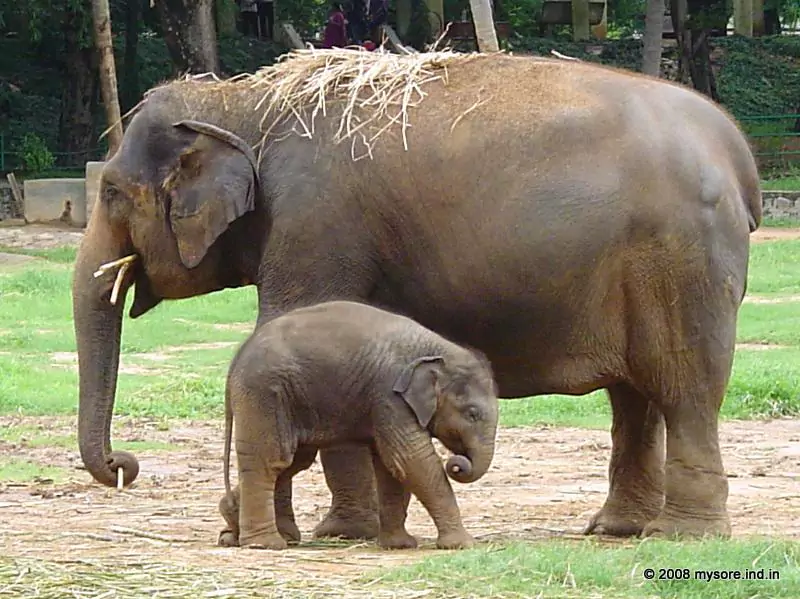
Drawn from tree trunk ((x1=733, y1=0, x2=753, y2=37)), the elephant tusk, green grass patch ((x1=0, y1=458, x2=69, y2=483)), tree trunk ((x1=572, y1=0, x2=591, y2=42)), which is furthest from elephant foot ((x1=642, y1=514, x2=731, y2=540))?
tree trunk ((x1=733, y1=0, x2=753, y2=37))

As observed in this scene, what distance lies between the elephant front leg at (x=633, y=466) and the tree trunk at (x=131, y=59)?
2174 cm

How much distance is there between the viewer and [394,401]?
6.70 m

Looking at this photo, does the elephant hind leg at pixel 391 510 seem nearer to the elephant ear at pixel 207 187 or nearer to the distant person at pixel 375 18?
the elephant ear at pixel 207 187

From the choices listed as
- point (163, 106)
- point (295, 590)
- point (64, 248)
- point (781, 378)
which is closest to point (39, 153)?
point (64, 248)

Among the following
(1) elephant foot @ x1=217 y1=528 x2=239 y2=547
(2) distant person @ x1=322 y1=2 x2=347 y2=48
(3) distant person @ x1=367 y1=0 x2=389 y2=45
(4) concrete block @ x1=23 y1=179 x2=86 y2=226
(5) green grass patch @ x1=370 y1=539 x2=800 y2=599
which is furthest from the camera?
(3) distant person @ x1=367 y1=0 x2=389 y2=45

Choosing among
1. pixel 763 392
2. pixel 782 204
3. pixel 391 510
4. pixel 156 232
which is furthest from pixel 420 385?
pixel 782 204

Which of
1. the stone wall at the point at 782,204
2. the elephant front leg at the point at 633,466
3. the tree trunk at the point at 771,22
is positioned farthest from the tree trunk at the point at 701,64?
the elephant front leg at the point at 633,466

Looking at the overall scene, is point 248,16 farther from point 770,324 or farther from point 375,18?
point 770,324

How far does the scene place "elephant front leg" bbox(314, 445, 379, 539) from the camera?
7.35m

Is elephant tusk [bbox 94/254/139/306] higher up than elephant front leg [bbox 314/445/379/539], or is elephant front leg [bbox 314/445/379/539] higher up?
elephant tusk [bbox 94/254/139/306]

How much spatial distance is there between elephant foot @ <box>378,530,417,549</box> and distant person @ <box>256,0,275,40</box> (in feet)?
91.2

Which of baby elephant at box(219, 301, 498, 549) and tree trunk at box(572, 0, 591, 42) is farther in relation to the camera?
tree trunk at box(572, 0, 591, 42)

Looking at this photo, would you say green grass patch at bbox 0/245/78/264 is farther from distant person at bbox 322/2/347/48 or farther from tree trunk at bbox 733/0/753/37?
tree trunk at bbox 733/0/753/37

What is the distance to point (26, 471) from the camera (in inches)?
380
